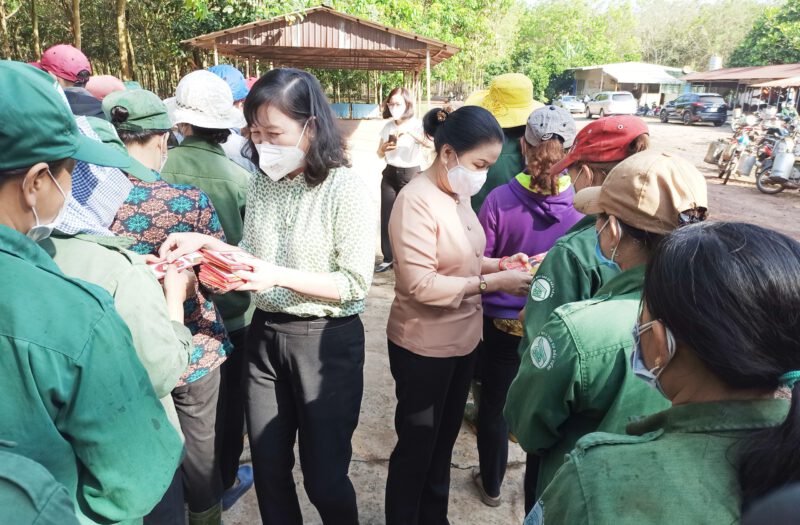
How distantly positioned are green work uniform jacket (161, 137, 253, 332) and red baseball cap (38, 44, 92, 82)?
2518mm

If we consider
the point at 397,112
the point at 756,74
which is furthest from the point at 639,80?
the point at 397,112

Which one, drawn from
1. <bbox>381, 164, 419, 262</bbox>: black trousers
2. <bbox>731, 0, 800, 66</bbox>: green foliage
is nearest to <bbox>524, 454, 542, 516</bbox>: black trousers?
<bbox>381, 164, 419, 262</bbox>: black trousers

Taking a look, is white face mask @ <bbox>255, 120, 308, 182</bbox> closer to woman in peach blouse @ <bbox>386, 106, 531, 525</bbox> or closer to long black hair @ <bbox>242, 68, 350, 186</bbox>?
long black hair @ <bbox>242, 68, 350, 186</bbox>

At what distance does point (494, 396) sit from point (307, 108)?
1591mm

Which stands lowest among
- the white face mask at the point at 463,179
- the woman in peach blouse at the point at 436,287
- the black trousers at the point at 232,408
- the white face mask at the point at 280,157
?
the black trousers at the point at 232,408

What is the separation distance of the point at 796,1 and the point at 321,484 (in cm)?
4346

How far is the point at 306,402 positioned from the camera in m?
1.91

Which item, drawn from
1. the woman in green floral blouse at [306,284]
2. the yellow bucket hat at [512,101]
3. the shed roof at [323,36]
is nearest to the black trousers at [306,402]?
the woman in green floral blouse at [306,284]

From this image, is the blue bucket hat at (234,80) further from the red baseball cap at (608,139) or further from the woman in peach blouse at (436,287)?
the red baseball cap at (608,139)

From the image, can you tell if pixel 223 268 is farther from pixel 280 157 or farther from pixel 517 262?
pixel 517 262

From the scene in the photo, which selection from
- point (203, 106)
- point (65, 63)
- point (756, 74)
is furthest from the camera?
point (756, 74)

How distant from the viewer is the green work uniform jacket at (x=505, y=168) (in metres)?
3.26

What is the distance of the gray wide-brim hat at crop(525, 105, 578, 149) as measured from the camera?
8.30ft

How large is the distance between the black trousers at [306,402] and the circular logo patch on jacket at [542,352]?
2.59ft
